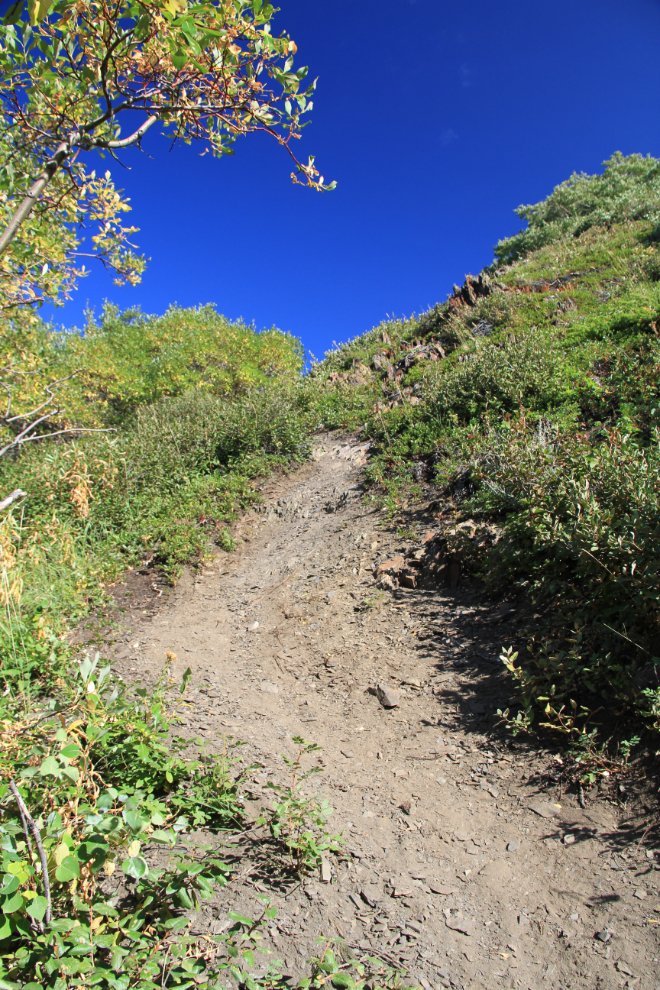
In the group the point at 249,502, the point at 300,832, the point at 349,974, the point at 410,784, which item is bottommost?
the point at 349,974

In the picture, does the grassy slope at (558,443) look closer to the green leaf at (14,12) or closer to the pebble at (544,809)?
the pebble at (544,809)

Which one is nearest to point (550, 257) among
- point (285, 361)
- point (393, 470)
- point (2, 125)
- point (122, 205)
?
point (285, 361)

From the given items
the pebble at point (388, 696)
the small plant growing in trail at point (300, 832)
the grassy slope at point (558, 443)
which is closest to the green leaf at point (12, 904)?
the small plant growing in trail at point (300, 832)

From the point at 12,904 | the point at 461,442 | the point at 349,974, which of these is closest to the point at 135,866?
the point at 12,904

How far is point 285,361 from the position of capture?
53.0 feet

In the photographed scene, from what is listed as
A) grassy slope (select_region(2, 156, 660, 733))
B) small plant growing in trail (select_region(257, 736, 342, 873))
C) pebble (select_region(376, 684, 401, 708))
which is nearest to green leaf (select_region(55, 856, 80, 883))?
small plant growing in trail (select_region(257, 736, 342, 873))

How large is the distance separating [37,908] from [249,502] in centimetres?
779

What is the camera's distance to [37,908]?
1.52 metres

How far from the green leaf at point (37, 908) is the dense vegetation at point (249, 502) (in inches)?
1.6

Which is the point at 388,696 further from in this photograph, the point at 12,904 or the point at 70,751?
the point at 12,904

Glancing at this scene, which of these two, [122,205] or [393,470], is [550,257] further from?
[122,205]

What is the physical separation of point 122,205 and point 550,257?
1406cm

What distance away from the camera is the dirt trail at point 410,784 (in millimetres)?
2146

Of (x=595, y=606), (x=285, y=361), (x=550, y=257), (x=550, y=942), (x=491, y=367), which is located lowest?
(x=550, y=942)
